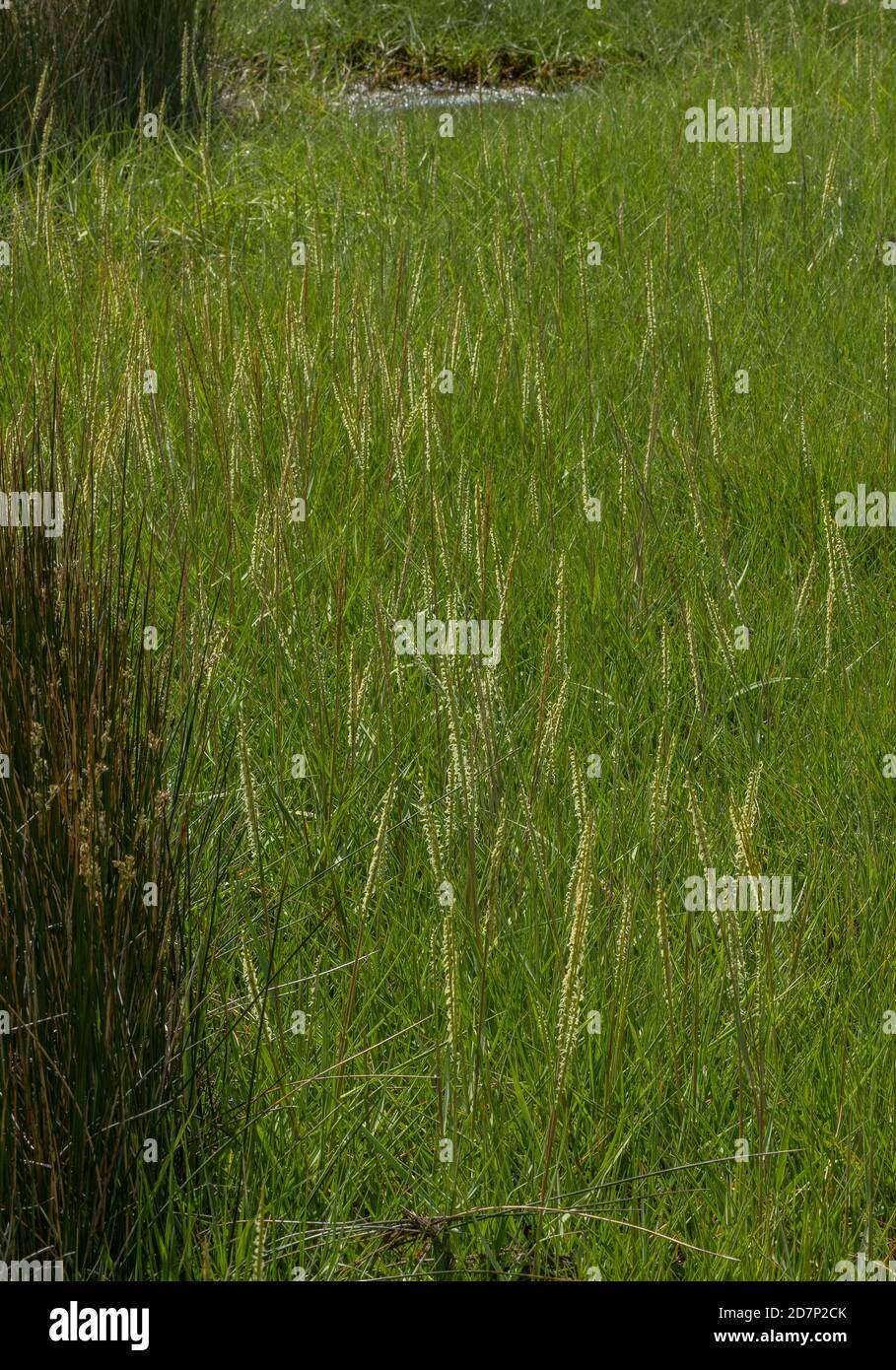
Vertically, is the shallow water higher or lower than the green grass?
higher

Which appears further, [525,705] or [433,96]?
[433,96]

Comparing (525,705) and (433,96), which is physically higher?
(433,96)

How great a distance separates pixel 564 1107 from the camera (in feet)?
5.98

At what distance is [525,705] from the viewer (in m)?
2.68

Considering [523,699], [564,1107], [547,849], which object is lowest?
[564,1107]

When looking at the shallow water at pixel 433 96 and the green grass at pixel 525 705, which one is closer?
the green grass at pixel 525 705

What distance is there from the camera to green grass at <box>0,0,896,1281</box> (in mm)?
1809

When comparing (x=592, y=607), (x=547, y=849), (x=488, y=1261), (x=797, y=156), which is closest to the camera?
(x=488, y=1261)

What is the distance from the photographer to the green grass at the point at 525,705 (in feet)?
5.93

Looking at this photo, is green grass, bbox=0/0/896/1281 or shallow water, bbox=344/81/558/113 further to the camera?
shallow water, bbox=344/81/558/113
